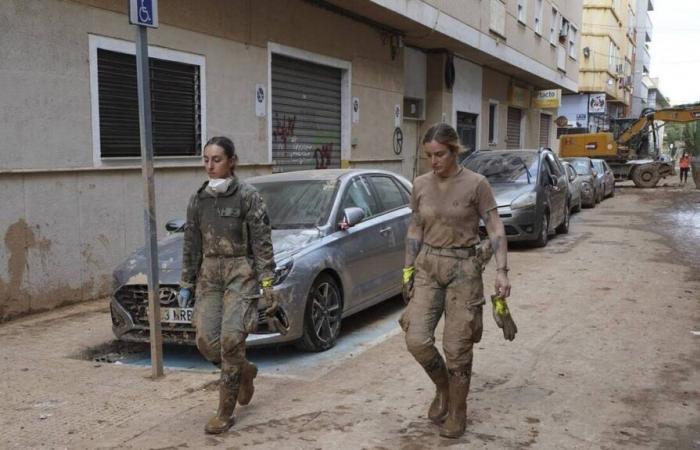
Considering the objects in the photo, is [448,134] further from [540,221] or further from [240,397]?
[540,221]

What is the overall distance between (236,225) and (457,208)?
1.30 metres

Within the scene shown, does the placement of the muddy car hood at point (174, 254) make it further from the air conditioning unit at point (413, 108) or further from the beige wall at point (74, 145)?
the air conditioning unit at point (413, 108)

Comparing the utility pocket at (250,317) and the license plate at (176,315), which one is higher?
the utility pocket at (250,317)

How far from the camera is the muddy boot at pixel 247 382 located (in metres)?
4.22

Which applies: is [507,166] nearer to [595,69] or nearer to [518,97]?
[518,97]

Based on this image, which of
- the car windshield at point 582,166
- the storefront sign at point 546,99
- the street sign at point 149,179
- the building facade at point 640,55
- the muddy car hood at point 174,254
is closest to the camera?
the street sign at point 149,179

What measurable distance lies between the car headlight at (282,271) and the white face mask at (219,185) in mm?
1448

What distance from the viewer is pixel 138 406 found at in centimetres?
454

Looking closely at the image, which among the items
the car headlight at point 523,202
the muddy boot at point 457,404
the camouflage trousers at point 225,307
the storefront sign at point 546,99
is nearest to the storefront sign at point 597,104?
the storefront sign at point 546,99

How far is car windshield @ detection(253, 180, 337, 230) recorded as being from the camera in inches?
245

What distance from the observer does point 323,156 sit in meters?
13.2

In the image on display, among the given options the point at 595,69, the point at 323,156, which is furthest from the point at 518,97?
the point at 595,69

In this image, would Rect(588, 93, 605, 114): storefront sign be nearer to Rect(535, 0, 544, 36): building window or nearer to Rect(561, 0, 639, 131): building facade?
Rect(561, 0, 639, 131): building facade

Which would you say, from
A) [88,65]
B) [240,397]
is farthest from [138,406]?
[88,65]
